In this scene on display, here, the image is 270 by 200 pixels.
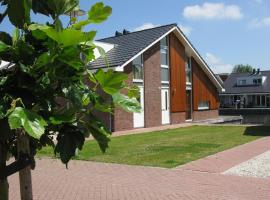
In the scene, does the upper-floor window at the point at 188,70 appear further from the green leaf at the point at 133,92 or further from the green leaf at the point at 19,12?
the green leaf at the point at 19,12

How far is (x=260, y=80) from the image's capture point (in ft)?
193

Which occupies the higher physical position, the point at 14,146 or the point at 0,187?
the point at 14,146

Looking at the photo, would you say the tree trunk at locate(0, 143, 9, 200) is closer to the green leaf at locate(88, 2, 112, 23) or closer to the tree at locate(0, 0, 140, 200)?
the tree at locate(0, 0, 140, 200)

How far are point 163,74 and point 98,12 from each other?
948 inches

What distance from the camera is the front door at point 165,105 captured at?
25.8 meters

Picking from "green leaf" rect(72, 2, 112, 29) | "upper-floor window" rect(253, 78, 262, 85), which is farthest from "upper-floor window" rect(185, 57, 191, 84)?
"upper-floor window" rect(253, 78, 262, 85)

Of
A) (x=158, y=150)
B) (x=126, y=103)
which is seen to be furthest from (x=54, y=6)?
(x=158, y=150)

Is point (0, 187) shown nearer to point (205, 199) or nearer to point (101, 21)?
point (101, 21)

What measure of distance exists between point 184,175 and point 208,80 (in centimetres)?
2296

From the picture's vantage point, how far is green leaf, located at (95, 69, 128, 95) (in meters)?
2.00

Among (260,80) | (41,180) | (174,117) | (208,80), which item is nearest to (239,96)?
(260,80)

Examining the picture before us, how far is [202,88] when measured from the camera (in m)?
30.9

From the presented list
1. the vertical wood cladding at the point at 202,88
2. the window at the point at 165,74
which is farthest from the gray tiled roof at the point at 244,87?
the window at the point at 165,74

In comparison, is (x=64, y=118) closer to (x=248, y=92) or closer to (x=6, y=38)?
(x=6, y=38)
